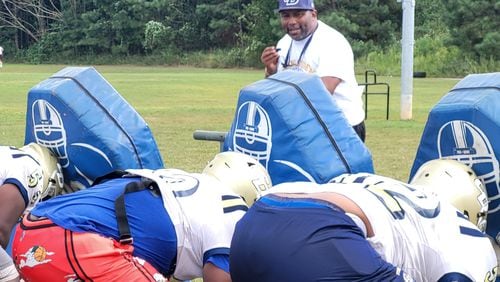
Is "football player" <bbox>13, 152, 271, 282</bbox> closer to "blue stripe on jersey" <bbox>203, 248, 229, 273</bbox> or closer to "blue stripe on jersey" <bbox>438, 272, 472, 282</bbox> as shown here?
"blue stripe on jersey" <bbox>203, 248, 229, 273</bbox>

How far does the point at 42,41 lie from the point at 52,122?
5549 centimetres

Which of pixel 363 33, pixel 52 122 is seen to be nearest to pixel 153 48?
pixel 363 33

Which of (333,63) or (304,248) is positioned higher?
(333,63)

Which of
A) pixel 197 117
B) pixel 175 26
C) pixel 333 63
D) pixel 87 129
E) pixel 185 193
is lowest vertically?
pixel 197 117

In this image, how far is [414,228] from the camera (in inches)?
106

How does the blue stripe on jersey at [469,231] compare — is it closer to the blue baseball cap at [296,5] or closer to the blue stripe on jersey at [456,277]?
the blue stripe on jersey at [456,277]

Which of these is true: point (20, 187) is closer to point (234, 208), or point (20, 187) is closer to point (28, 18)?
point (234, 208)

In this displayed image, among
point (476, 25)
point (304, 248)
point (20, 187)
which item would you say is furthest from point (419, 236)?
point (476, 25)

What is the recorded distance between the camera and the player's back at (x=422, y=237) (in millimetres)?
2607

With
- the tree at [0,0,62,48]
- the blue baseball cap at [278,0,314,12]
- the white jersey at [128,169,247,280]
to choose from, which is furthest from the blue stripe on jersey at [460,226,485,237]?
the tree at [0,0,62,48]

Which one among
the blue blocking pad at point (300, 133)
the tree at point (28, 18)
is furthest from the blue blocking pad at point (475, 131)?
the tree at point (28, 18)

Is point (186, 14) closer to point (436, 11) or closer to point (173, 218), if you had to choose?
point (436, 11)

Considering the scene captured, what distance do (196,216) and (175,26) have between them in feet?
178

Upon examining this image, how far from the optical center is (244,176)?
3592mm
